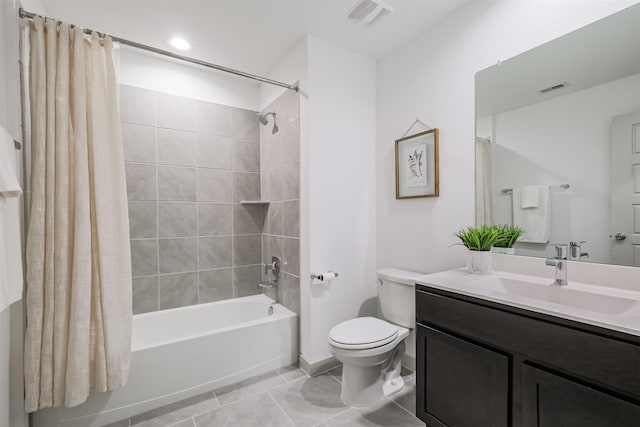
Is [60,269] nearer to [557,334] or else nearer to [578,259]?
[557,334]

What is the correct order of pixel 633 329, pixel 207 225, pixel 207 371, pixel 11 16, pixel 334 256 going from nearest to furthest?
1. pixel 633 329
2. pixel 11 16
3. pixel 207 371
4. pixel 334 256
5. pixel 207 225

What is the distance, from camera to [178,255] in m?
2.50

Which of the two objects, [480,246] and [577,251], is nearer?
[577,251]

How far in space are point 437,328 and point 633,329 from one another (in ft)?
2.32

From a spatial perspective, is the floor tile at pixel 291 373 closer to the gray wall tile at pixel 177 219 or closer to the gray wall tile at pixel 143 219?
the gray wall tile at pixel 177 219

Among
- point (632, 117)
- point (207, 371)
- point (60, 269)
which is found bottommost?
point (207, 371)

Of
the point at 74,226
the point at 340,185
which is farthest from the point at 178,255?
the point at 340,185

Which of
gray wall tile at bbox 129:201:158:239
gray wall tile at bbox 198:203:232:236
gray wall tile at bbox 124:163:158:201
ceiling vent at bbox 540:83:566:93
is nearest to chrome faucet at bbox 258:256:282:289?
gray wall tile at bbox 198:203:232:236

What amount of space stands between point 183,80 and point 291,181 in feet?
4.52

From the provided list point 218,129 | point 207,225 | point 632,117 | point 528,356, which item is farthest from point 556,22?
point 207,225

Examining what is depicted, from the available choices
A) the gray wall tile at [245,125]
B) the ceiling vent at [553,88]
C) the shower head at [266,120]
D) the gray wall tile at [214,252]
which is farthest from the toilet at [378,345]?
the gray wall tile at [245,125]

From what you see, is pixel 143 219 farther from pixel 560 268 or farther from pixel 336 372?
pixel 560 268

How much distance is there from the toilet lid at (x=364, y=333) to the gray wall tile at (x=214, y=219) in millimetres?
1485

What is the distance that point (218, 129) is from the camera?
2.68 meters
